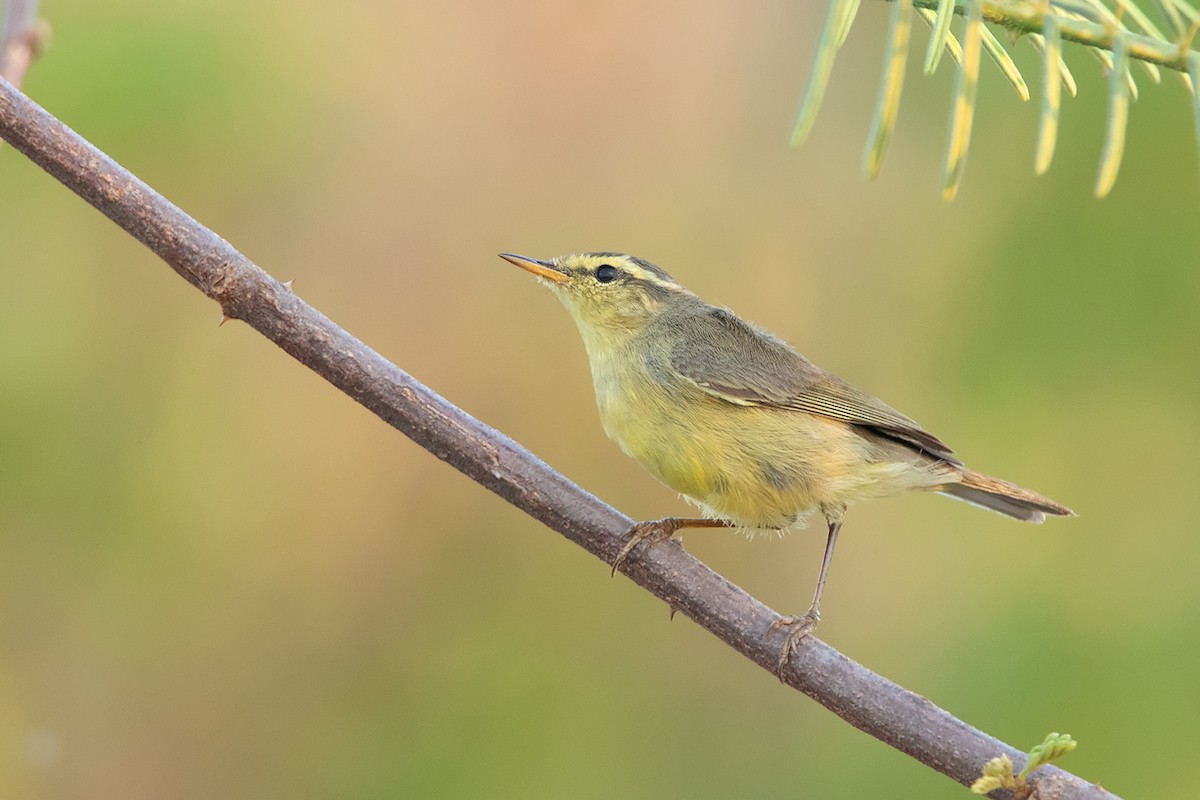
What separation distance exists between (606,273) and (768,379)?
0.48 m

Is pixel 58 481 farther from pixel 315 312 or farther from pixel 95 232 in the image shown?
pixel 315 312

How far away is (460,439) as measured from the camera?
1700 mm

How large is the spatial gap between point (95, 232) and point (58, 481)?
0.69 m

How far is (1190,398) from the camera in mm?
3203

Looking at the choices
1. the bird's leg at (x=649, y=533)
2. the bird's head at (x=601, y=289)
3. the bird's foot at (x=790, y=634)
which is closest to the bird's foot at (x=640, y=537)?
the bird's leg at (x=649, y=533)

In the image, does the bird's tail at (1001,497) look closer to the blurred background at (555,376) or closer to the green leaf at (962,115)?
the blurred background at (555,376)

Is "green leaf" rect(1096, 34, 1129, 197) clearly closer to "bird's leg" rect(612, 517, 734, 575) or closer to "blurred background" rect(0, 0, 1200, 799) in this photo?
"bird's leg" rect(612, 517, 734, 575)

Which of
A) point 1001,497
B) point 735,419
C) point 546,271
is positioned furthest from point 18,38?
point 1001,497

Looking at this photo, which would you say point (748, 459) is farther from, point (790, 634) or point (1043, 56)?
point (1043, 56)

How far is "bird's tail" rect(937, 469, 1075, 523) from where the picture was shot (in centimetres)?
267

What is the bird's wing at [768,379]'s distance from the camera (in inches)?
105

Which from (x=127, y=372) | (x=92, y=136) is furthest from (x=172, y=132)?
(x=127, y=372)

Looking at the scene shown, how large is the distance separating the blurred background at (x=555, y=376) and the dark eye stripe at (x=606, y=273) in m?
0.53

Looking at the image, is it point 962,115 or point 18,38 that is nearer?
point 962,115
